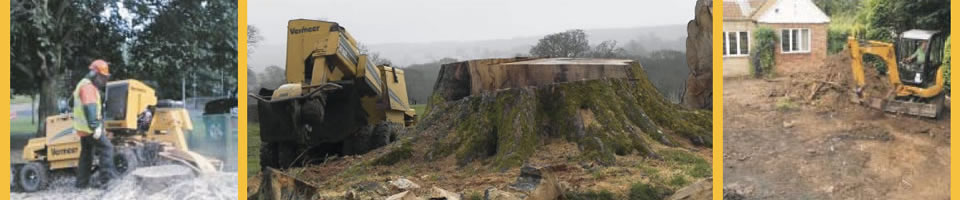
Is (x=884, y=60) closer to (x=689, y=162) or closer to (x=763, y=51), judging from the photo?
(x=763, y=51)

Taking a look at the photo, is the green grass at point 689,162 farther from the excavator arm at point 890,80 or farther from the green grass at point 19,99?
the green grass at point 19,99

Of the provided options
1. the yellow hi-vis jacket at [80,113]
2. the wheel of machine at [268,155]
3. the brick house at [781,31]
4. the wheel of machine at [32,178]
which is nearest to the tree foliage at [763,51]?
the brick house at [781,31]

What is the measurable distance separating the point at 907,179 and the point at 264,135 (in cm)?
307

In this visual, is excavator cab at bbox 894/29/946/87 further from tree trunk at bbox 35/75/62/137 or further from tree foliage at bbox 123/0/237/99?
tree trunk at bbox 35/75/62/137

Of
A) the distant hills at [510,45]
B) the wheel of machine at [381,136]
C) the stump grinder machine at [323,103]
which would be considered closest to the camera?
the stump grinder machine at [323,103]

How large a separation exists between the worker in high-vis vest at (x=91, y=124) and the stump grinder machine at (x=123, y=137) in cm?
2

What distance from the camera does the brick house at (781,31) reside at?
4.40 meters

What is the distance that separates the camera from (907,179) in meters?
4.40

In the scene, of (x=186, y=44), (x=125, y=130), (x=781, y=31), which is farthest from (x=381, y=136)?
(x=781, y=31)

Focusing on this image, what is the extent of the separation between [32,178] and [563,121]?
2.48 meters

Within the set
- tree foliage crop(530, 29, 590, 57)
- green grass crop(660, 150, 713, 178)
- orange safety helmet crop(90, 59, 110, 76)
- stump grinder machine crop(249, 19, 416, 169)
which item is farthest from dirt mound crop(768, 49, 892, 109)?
orange safety helmet crop(90, 59, 110, 76)

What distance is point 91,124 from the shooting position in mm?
4203

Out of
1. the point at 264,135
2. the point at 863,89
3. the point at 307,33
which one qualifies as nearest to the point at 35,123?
the point at 264,135

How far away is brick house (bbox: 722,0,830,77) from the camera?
14.4 ft
